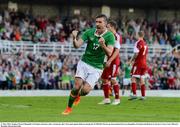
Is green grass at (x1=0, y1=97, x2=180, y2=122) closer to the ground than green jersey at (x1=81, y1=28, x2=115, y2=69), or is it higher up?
closer to the ground

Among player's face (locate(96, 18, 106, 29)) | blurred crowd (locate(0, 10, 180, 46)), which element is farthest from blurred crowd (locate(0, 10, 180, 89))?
player's face (locate(96, 18, 106, 29))

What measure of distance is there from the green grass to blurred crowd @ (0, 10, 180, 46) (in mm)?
15992

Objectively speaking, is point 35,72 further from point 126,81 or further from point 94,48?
point 94,48

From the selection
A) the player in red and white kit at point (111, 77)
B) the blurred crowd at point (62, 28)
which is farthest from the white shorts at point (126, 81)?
the player in red and white kit at point (111, 77)

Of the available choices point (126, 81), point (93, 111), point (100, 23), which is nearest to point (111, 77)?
point (93, 111)

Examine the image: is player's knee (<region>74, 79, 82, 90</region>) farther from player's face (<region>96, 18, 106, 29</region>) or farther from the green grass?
player's face (<region>96, 18, 106, 29</region>)

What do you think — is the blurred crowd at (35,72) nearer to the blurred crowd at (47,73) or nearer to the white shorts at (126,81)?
the blurred crowd at (47,73)

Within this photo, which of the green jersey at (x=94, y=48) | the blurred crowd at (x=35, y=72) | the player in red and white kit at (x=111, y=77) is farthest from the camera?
the blurred crowd at (x=35, y=72)

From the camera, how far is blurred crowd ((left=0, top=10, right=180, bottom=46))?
39594 millimetres

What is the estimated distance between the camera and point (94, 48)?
1770cm

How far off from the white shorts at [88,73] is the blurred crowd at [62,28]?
2142cm

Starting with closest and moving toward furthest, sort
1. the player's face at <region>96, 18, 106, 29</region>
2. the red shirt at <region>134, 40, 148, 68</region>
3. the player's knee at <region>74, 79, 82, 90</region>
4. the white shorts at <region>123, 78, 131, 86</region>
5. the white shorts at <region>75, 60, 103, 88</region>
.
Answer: the player's knee at <region>74, 79, 82, 90</region>, the player's face at <region>96, 18, 106, 29</region>, the white shorts at <region>75, 60, 103, 88</region>, the red shirt at <region>134, 40, 148, 68</region>, the white shorts at <region>123, 78, 131, 86</region>

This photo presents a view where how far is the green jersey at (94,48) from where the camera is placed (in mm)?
17672

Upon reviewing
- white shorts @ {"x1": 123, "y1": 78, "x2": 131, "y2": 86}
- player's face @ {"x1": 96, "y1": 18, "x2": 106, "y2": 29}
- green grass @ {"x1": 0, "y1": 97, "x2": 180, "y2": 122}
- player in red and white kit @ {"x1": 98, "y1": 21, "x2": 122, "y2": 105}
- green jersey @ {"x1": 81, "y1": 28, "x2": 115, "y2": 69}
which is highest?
player's face @ {"x1": 96, "y1": 18, "x2": 106, "y2": 29}
